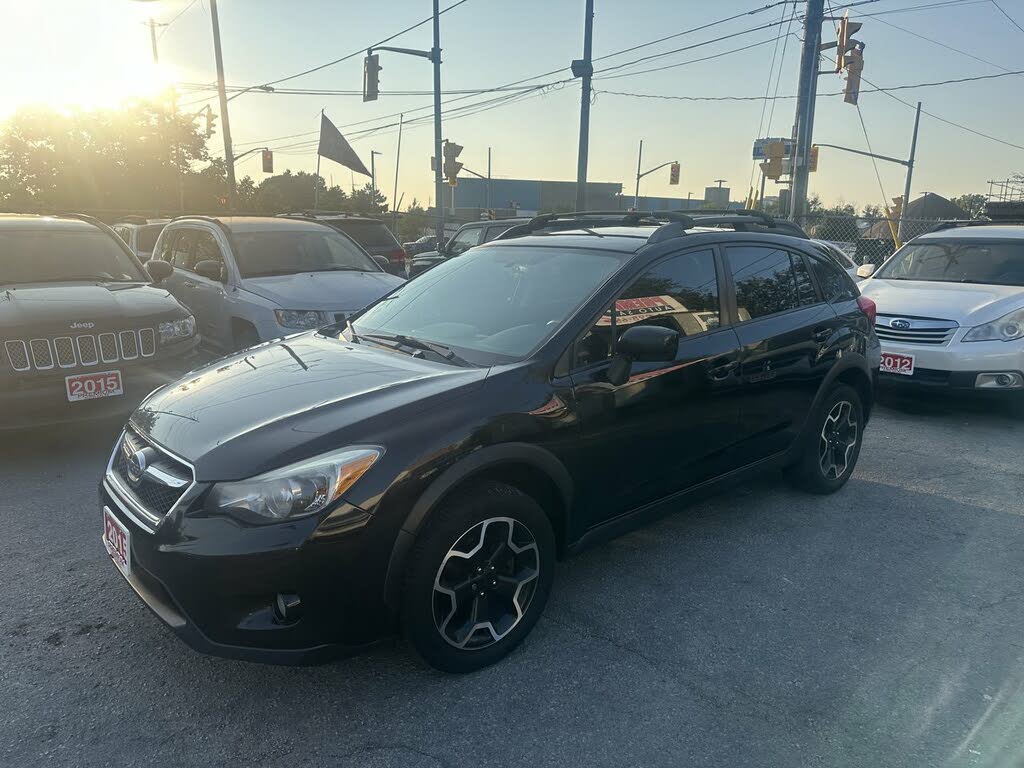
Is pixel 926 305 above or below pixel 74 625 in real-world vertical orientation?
above

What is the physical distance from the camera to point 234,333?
7.09 m

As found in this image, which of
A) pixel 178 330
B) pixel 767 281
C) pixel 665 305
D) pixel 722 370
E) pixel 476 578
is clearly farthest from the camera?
pixel 178 330

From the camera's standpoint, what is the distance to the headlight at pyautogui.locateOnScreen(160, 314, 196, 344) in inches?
212

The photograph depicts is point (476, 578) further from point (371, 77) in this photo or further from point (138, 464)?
point (371, 77)

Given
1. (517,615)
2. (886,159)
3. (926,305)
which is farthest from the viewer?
(886,159)

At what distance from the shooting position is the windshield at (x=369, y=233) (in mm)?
10891

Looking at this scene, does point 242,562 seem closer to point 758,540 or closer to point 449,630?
point 449,630

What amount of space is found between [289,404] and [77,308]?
324cm

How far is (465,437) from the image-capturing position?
258 centimetres

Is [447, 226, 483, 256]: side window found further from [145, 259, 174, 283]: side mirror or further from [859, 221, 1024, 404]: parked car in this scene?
[859, 221, 1024, 404]: parked car

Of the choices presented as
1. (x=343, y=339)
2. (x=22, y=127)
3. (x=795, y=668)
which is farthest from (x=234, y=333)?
(x=22, y=127)

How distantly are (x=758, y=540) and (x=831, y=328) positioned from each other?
1.39 m

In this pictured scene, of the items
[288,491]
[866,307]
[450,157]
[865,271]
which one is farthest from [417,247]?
[288,491]

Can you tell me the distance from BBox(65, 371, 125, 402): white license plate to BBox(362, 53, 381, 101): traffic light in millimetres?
14878
